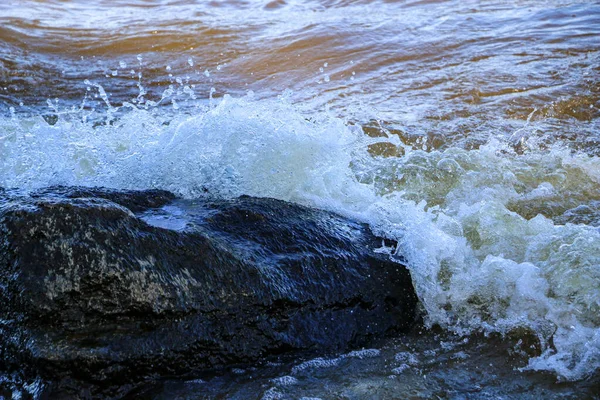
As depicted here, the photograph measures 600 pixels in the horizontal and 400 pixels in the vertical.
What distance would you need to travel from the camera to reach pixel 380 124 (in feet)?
20.0

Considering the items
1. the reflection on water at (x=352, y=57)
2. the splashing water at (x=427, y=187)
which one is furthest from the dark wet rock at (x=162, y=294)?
the reflection on water at (x=352, y=57)

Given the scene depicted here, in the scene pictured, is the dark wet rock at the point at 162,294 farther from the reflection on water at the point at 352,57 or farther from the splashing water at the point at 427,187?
the reflection on water at the point at 352,57

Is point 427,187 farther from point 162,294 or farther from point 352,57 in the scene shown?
point 352,57

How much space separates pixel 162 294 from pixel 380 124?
12.3ft

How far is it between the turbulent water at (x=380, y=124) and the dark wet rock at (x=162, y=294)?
0.44 m

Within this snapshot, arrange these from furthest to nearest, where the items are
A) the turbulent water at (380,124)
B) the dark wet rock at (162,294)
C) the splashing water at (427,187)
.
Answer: the turbulent water at (380,124)
the splashing water at (427,187)
the dark wet rock at (162,294)

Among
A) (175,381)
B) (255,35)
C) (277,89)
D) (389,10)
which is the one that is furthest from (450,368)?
(389,10)

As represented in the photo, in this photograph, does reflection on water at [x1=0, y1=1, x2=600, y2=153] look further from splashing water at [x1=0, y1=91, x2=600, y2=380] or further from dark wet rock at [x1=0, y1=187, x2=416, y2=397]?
dark wet rock at [x1=0, y1=187, x2=416, y2=397]

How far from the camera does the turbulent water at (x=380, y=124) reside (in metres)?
3.33

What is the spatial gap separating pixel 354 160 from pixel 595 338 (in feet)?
7.47

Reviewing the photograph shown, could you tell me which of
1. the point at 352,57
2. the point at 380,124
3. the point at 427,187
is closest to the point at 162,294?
the point at 427,187

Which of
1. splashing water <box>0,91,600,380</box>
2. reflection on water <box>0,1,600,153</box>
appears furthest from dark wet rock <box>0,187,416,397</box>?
reflection on water <box>0,1,600,153</box>

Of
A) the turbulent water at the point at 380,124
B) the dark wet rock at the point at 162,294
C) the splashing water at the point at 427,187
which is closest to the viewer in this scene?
the dark wet rock at the point at 162,294

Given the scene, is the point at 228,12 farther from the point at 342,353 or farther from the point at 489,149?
the point at 342,353
